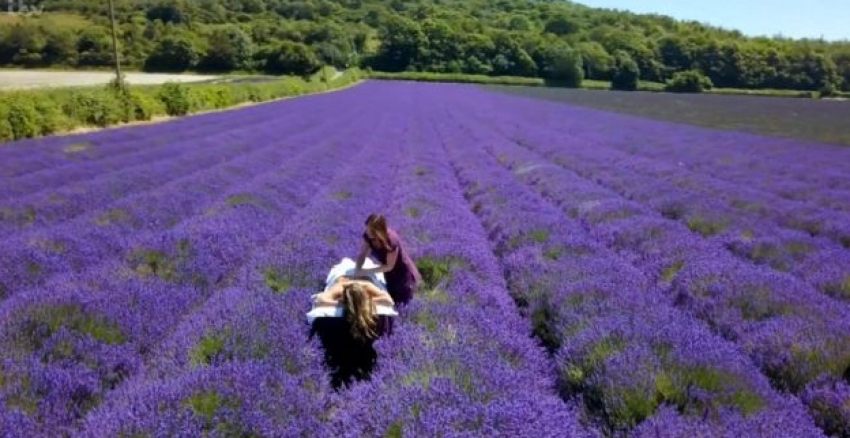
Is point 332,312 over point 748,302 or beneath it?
over

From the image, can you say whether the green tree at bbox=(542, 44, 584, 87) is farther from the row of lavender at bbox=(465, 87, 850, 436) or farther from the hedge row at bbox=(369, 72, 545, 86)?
the row of lavender at bbox=(465, 87, 850, 436)

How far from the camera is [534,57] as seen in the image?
320ft

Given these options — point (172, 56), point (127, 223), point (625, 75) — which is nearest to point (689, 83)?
point (625, 75)

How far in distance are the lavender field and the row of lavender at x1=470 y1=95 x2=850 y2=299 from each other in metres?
0.05

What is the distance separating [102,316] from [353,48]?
Answer: 326 ft

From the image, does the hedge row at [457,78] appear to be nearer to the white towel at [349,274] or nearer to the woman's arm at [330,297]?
the white towel at [349,274]

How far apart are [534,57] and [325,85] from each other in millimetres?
43562

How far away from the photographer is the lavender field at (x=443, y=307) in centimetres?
346

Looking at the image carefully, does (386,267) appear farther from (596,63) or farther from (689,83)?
(596,63)

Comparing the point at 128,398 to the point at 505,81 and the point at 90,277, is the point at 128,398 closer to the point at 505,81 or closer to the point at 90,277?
the point at 90,277

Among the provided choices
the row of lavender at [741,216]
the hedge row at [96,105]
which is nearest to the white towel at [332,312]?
the row of lavender at [741,216]

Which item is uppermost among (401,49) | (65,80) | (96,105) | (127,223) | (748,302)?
(748,302)

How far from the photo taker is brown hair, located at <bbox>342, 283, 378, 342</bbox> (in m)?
4.54

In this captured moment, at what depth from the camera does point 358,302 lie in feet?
15.0
